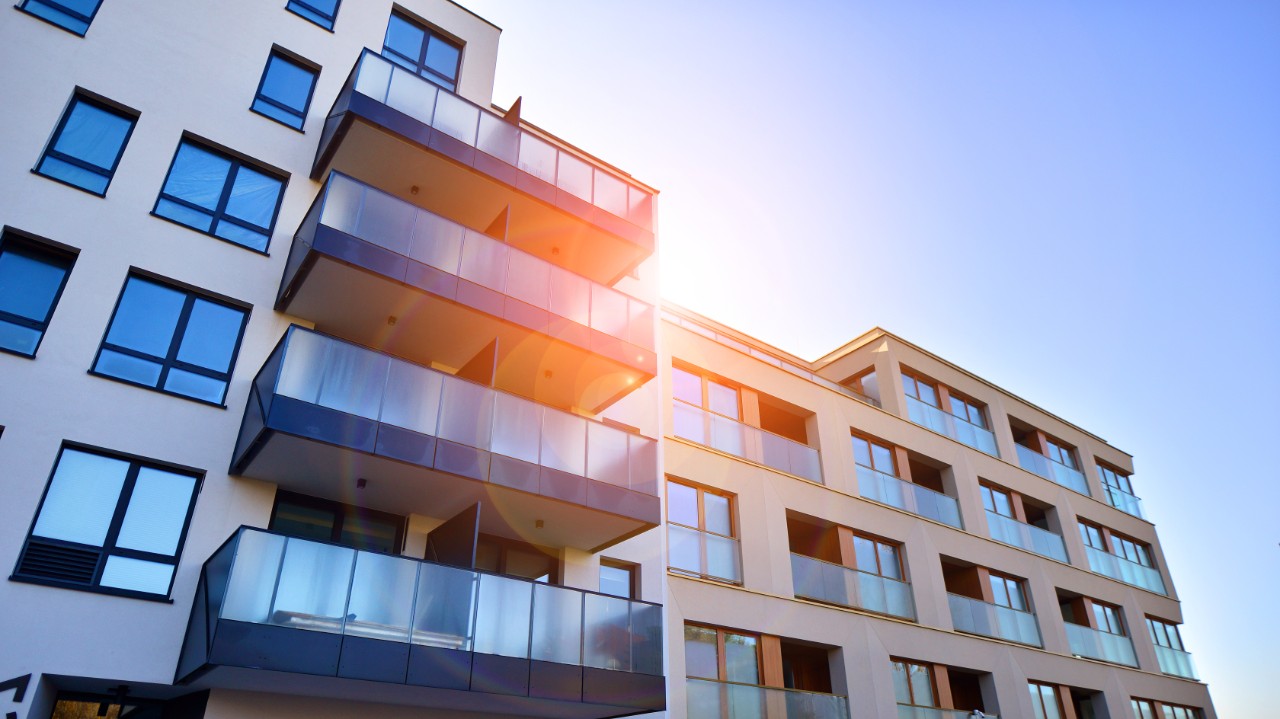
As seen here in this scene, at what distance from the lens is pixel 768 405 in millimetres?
20906

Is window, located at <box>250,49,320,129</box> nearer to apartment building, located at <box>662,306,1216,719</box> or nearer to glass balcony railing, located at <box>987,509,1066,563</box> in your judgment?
apartment building, located at <box>662,306,1216,719</box>

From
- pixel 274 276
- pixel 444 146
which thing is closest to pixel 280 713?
pixel 274 276

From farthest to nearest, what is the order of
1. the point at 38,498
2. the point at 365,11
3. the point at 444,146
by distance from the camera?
the point at 365,11 < the point at 444,146 < the point at 38,498

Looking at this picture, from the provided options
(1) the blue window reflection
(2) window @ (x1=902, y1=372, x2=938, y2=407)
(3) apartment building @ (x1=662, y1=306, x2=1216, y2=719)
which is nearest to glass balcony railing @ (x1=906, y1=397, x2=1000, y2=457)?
(3) apartment building @ (x1=662, y1=306, x2=1216, y2=719)

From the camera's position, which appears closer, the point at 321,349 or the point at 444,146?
the point at 321,349

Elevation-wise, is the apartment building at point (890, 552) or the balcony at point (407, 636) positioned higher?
the apartment building at point (890, 552)

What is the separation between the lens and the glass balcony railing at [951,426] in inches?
942

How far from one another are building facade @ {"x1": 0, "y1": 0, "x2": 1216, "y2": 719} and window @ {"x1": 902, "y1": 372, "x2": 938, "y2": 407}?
17.0 ft

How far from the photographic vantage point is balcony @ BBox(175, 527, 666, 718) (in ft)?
31.5

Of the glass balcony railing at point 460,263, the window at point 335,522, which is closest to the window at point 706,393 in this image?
the glass balcony railing at point 460,263

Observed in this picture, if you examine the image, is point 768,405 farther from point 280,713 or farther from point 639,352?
point 280,713

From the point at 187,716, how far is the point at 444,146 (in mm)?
9227

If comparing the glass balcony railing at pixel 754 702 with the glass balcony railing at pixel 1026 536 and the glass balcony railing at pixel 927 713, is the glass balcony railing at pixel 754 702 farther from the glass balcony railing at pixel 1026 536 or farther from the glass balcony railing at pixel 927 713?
the glass balcony railing at pixel 1026 536

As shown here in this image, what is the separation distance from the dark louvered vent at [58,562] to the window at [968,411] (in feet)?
70.6
